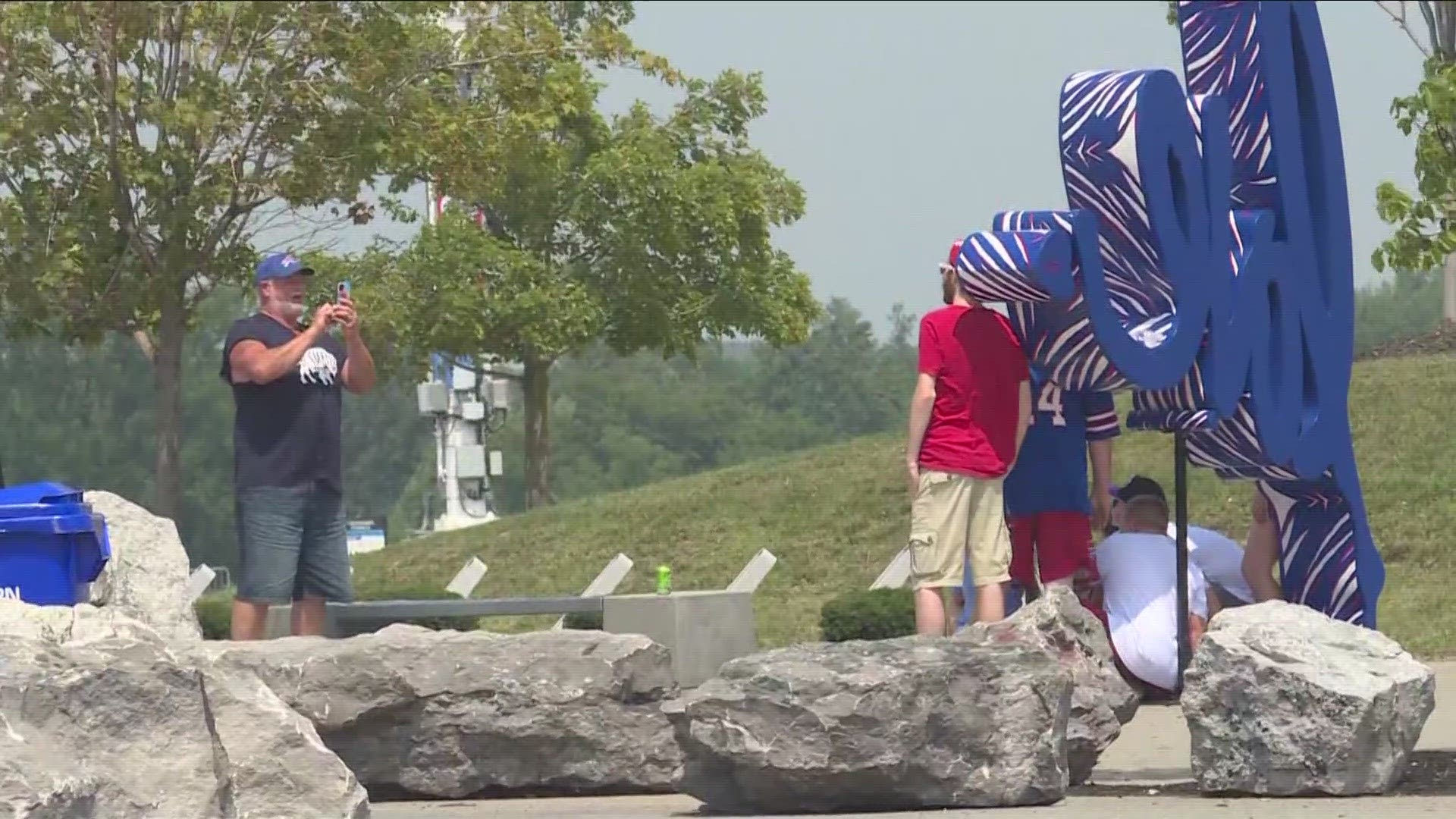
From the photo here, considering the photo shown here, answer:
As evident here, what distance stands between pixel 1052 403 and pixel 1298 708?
8.05 feet

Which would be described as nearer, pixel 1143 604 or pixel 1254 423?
pixel 1254 423

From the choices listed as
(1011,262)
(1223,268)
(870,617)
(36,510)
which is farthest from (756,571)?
(36,510)

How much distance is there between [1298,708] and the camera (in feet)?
A: 24.3

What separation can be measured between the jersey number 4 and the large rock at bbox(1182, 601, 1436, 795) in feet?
6.75

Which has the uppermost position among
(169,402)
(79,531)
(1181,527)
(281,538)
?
(169,402)

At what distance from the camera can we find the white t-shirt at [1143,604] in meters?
10.4

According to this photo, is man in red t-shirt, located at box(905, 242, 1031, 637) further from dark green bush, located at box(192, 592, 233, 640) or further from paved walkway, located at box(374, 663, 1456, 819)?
dark green bush, located at box(192, 592, 233, 640)

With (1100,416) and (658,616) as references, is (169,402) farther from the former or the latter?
(1100,416)

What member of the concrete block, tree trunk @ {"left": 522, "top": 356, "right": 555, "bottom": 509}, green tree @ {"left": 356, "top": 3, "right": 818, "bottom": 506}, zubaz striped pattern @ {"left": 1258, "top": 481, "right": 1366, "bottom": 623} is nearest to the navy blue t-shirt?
the concrete block

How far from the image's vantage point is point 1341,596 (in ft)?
31.5

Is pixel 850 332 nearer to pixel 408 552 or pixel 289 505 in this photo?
pixel 408 552

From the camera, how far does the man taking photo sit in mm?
9430

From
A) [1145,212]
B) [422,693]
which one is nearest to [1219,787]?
[1145,212]

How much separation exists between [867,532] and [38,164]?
7737 millimetres
